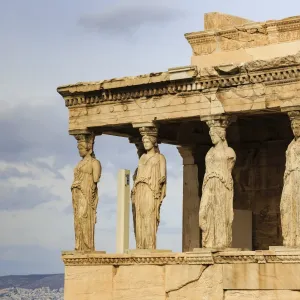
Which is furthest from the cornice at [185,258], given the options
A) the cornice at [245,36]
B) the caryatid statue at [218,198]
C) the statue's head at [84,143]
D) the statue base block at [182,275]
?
the cornice at [245,36]

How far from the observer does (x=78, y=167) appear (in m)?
24.4

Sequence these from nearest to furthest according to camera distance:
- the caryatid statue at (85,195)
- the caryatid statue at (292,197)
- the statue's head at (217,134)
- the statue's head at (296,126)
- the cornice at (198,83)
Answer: the caryatid statue at (292,197) < the statue's head at (296,126) < the cornice at (198,83) < the statue's head at (217,134) < the caryatid statue at (85,195)

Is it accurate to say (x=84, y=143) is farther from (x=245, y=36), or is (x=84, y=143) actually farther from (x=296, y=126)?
(x=296, y=126)

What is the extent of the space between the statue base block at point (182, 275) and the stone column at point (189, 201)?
2.62m

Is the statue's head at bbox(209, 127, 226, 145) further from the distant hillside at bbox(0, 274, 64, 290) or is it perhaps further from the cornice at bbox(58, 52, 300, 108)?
the distant hillside at bbox(0, 274, 64, 290)

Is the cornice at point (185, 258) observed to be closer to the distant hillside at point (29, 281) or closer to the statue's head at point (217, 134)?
the statue's head at point (217, 134)

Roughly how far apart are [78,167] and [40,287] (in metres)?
27.0

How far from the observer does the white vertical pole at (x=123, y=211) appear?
963 inches

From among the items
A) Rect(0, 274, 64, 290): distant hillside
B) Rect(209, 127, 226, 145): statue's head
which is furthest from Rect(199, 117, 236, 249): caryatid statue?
Rect(0, 274, 64, 290): distant hillside

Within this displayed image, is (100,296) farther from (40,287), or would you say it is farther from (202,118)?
(40,287)

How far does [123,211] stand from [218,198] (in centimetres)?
253

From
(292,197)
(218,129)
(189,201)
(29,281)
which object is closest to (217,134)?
(218,129)

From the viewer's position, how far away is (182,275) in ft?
74.4

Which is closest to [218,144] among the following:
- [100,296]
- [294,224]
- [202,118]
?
[202,118]
